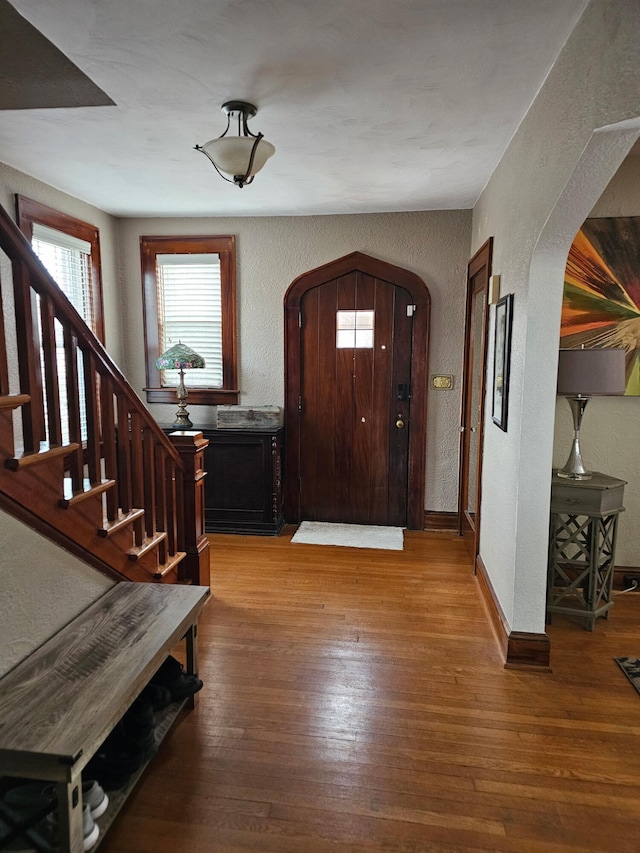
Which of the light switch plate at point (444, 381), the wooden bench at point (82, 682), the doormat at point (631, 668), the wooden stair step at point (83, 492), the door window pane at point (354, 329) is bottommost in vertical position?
the doormat at point (631, 668)

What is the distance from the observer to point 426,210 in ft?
14.4

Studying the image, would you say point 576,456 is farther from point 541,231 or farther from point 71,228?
point 71,228

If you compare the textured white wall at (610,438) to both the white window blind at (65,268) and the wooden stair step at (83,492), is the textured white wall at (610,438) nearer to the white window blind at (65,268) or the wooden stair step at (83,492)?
the wooden stair step at (83,492)

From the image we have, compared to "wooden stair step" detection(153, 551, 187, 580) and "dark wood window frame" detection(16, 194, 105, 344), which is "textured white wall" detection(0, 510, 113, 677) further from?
"dark wood window frame" detection(16, 194, 105, 344)

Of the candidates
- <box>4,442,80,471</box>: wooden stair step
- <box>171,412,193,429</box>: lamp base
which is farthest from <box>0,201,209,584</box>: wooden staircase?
<box>171,412,193,429</box>: lamp base

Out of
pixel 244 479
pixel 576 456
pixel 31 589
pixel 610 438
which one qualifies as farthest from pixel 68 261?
pixel 610 438

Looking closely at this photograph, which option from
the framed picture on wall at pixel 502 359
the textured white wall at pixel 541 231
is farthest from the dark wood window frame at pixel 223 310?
the framed picture on wall at pixel 502 359

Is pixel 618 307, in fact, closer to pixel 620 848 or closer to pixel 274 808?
pixel 620 848

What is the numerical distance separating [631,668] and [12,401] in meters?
2.90

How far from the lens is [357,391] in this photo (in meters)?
4.64

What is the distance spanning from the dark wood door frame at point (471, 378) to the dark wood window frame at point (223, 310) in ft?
6.34

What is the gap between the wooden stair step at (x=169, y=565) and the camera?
283 centimetres

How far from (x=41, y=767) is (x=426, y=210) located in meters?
4.23

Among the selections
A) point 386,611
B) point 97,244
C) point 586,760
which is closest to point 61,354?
point 97,244
